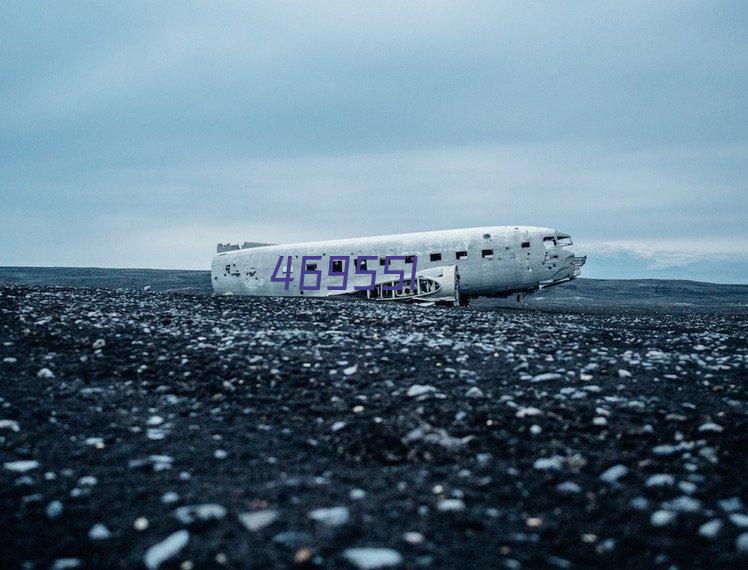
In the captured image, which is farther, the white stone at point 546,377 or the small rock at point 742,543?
the white stone at point 546,377

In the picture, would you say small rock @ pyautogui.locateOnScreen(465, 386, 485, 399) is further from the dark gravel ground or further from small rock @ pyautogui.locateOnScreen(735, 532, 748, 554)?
small rock @ pyautogui.locateOnScreen(735, 532, 748, 554)

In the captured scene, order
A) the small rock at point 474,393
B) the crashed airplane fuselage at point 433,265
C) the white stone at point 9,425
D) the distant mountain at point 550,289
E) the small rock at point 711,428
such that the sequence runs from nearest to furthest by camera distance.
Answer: the small rock at point 711,428 < the white stone at point 9,425 < the small rock at point 474,393 < the crashed airplane fuselage at point 433,265 < the distant mountain at point 550,289

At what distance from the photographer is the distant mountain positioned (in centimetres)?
6632

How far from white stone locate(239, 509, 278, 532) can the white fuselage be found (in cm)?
2788

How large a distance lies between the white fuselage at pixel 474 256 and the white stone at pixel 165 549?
2828 centimetres

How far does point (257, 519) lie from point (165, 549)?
27.0 inches

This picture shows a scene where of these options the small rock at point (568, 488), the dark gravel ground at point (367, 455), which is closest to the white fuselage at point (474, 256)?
the dark gravel ground at point (367, 455)

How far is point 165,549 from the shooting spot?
3609 mm

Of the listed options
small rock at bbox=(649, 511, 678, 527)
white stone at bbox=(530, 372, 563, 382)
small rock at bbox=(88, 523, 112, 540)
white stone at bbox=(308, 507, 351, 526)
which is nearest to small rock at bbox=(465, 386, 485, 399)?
white stone at bbox=(530, 372, 563, 382)

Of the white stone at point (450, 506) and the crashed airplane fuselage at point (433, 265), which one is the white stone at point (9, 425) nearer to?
the white stone at point (450, 506)

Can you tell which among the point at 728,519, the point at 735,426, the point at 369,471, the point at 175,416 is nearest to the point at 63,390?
the point at 175,416

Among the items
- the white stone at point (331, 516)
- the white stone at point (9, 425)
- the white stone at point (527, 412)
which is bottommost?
the white stone at point (331, 516)

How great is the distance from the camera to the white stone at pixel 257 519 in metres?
3.90

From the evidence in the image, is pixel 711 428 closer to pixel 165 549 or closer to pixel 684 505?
pixel 684 505
